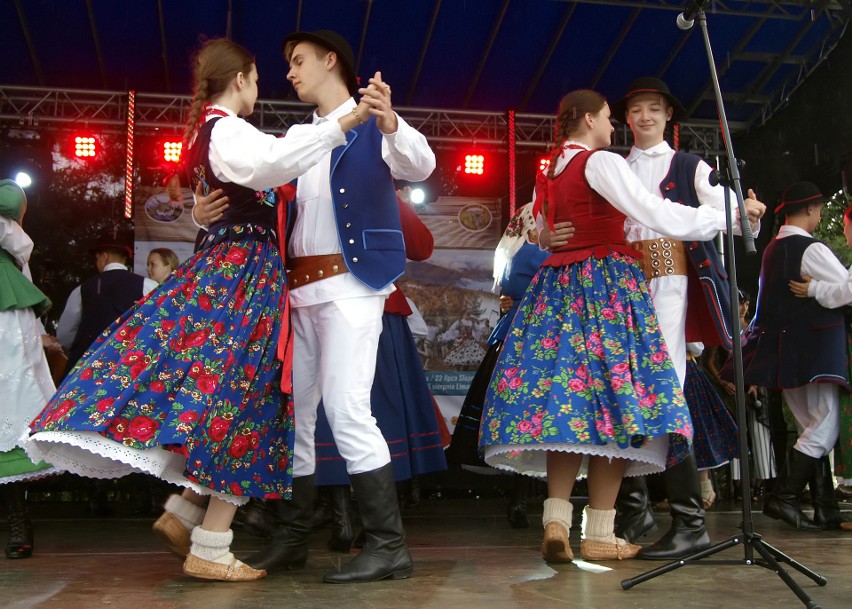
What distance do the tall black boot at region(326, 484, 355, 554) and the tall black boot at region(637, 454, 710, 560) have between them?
3.80 ft

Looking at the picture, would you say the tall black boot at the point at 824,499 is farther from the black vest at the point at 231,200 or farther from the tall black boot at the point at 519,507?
the black vest at the point at 231,200

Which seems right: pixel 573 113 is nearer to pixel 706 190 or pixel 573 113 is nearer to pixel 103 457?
pixel 706 190

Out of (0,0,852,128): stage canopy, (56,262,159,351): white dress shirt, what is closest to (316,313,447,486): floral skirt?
(56,262,159,351): white dress shirt

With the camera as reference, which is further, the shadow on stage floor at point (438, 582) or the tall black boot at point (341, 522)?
the tall black boot at point (341, 522)

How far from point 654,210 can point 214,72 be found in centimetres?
145

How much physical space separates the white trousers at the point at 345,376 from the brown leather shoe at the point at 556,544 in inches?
24.0

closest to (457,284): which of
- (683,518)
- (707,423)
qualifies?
(707,423)

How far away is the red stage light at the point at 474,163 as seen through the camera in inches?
307

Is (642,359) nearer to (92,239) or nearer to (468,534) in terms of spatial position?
(468,534)

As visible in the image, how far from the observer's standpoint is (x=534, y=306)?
316 centimetres

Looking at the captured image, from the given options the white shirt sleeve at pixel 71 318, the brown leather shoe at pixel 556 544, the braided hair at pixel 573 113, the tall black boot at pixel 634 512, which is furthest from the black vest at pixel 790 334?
the white shirt sleeve at pixel 71 318

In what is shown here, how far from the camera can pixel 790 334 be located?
460 cm

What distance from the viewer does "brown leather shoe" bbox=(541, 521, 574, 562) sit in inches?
114

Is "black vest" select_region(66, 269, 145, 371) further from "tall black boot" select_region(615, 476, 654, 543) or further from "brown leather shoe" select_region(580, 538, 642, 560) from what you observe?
"brown leather shoe" select_region(580, 538, 642, 560)
